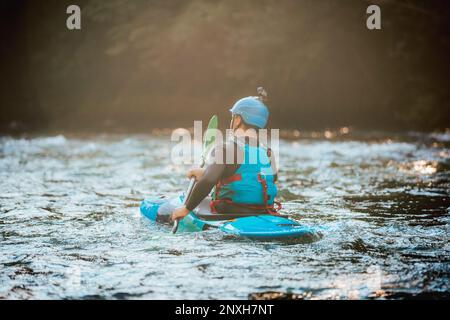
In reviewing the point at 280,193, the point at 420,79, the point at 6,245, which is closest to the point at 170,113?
the point at 420,79

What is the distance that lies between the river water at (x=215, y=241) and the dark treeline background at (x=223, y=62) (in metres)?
9.20

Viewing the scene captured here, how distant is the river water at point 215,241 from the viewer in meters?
3.73

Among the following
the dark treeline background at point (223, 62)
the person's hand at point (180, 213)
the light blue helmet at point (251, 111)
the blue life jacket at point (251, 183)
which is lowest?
the person's hand at point (180, 213)

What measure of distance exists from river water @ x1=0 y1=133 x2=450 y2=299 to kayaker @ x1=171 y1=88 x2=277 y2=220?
33 centimetres

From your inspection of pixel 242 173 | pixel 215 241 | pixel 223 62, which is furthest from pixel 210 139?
pixel 223 62

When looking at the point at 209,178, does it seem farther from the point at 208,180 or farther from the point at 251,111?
the point at 251,111

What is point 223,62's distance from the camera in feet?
67.0

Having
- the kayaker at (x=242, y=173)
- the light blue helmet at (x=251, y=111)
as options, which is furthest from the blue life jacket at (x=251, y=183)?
the light blue helmet at (x=251, y=111)

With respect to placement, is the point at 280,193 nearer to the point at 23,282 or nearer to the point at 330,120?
the point at 23,282

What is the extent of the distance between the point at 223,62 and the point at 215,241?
16.1 metres

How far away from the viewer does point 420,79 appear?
18969mm

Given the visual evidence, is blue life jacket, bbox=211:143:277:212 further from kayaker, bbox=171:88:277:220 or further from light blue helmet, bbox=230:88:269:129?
light blue helmet, bbox=230:88:269:129

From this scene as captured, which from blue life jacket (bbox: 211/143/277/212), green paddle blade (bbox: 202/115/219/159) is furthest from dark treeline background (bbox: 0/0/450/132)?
blue life jacket (bbox: 211/143/277/212)

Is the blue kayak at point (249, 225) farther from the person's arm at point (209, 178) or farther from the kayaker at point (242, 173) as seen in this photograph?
the person's arm at point (209, 178)
